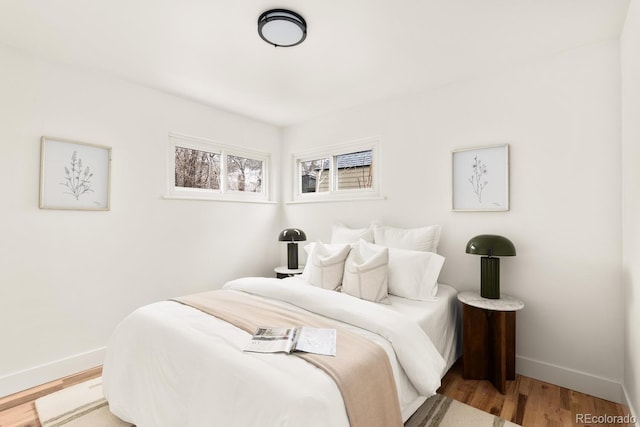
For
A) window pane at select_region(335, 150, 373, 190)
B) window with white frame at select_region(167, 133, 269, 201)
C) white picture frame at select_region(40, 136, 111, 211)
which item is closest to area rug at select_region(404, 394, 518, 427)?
window pane at select_region(335, 150, 373, 190)

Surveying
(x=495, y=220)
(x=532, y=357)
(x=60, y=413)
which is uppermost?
(x=495, y=220)

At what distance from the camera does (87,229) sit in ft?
8.30

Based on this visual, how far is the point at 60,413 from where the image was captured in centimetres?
195

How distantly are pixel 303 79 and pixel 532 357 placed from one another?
9.64ft

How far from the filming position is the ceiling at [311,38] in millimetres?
1775

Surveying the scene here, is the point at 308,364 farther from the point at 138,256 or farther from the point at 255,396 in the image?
the point at 138,256

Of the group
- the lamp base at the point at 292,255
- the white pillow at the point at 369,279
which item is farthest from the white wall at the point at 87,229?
the white pillow at the point at 369,279

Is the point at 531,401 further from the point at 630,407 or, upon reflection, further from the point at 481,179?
Result: the point at 481,179

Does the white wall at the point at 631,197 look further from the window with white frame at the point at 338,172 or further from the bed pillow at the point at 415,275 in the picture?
the window with white frame at the point at 338,172

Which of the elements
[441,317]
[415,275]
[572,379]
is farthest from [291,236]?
[572,379]

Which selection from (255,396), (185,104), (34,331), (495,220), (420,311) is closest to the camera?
(255,396)

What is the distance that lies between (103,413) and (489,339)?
268 centimetres

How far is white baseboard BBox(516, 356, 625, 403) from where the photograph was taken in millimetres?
2051

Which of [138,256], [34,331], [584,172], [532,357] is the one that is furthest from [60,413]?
[584,172]
